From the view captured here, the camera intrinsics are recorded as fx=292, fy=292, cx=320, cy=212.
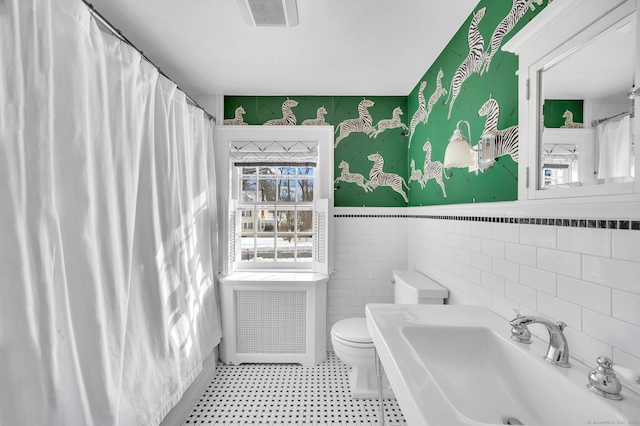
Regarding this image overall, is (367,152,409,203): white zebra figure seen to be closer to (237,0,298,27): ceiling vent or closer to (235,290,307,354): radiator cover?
(235,290,307,354): radiator cover

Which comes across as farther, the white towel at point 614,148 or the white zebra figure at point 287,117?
the white zebra figure at point 287,117

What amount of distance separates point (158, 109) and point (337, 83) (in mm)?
1433

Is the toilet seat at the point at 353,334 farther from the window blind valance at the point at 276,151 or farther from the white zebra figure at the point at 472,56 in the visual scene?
the white zebra figure at the point at 472,56

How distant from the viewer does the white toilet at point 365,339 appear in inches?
74.7

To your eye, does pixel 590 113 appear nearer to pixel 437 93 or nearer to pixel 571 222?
pixel 571 222

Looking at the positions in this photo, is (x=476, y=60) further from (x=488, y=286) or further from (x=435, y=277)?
(x=435, y=277)

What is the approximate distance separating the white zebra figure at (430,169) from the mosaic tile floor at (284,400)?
5.21ft

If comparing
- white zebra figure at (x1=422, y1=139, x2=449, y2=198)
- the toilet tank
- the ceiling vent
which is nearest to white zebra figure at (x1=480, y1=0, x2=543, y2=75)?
white zebra figure at (x1=422, y1=139, x2=449, y2=198)

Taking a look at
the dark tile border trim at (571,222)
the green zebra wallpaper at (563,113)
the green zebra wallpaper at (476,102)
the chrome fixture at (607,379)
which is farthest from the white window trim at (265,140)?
the chrome fixture at (607,379)

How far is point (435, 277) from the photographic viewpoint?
209cm

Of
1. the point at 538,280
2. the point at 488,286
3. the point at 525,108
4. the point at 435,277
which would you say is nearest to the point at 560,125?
the point at 525,108

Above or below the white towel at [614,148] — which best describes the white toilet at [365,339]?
below

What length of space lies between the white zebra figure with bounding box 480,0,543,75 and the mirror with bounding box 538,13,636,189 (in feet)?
1.15

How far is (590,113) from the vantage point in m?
0.90
